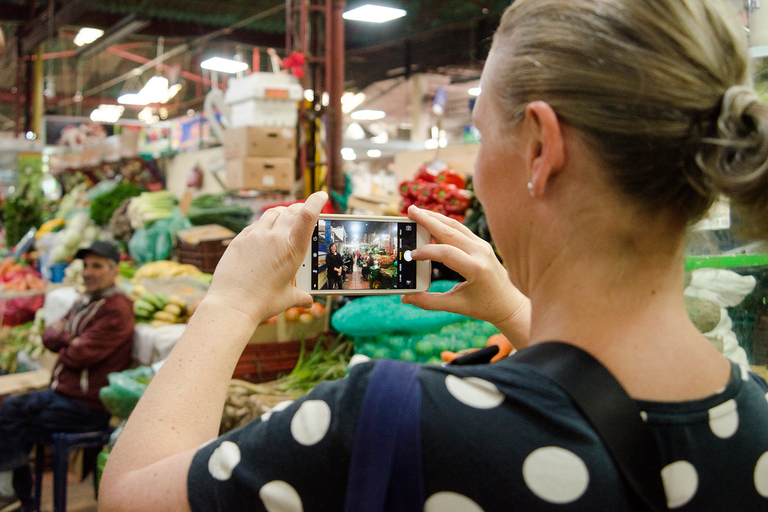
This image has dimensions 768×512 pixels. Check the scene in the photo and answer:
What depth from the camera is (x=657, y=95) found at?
575 mm

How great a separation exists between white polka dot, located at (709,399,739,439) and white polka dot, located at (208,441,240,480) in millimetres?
469

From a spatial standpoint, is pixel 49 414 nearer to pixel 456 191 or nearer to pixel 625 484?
pixel 456 191

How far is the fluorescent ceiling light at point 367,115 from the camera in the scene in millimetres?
14922

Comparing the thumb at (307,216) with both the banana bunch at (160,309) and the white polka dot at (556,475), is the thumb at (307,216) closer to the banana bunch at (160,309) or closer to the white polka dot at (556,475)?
the white polka dot at (556,475)

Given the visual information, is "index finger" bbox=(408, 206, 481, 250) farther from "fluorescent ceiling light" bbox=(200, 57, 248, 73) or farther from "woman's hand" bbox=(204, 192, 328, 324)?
"fluorescent ceiling light" bbox=(200, 57, 248, 73)

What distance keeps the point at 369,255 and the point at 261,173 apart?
11.6ft

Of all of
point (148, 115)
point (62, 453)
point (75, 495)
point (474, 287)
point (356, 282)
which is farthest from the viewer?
point (148, 115)

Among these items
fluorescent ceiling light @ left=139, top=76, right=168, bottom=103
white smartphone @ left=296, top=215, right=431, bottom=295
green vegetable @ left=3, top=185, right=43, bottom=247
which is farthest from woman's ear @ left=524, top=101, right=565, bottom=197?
fluorescent ceiling light @ left=139, top=76, right=168, bottom=103

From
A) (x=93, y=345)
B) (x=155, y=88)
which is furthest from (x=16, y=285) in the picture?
(x=155, y=88)

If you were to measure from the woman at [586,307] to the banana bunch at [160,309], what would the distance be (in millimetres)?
3402

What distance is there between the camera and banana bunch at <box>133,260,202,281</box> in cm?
442

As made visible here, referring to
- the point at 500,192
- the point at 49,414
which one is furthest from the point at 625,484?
the point at 49,414

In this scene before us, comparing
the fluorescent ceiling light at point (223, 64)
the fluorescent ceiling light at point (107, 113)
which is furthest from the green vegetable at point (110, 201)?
the fluorescent ceiling light at point (107, 113)

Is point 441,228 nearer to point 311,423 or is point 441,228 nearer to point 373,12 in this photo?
point 311,423
